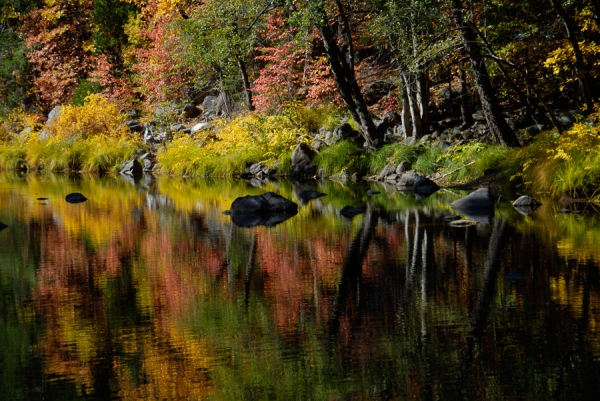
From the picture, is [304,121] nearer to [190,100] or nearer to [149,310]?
[190,100]

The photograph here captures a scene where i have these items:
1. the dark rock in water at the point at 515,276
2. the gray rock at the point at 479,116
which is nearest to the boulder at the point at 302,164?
the gray rock at the point at 479,116

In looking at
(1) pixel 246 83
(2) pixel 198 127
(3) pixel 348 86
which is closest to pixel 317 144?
(3) pixel 348 86

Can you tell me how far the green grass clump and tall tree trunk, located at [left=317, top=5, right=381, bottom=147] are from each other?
0.45 m

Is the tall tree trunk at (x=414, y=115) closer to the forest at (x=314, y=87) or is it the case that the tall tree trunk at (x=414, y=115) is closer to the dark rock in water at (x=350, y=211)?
the forest at (x=314, y=87)

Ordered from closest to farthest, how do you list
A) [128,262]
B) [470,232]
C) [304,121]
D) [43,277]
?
1. [43,277]
2. [128,262]
3. [470,232]
4. [304,121]

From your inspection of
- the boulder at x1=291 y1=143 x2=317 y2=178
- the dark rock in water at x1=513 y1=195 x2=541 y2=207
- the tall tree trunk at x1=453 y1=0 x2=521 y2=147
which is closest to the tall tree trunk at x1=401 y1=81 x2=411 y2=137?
the boulder at x1=291 y1=143 x2=317 y2=178

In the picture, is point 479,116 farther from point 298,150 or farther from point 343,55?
point 298,150

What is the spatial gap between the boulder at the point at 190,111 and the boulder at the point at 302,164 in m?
9.60

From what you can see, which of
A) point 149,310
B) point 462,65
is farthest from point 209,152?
point 149,310

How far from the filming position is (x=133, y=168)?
27.5 metres

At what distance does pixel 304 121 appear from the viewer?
951 inches

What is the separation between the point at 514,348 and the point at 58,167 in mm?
27148

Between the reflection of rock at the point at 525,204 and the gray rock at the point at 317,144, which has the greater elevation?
the gray rock at the point at 317,144

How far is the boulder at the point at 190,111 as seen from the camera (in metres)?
31.2
